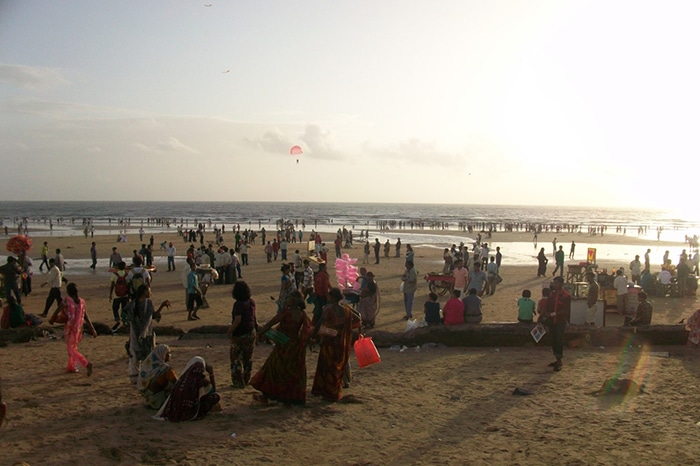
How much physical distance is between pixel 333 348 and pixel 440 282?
11116 millimetres

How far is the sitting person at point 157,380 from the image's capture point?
688 centimetres

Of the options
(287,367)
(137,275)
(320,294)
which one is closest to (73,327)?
(137,275)

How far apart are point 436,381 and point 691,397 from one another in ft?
11.8

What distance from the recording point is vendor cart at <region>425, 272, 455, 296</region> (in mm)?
17359

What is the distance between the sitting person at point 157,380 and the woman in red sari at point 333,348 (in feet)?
6.28

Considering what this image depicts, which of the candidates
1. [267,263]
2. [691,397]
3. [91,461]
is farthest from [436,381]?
[267,263]

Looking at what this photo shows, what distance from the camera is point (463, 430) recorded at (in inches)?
260

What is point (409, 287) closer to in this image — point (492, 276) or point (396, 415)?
point (492, 276)

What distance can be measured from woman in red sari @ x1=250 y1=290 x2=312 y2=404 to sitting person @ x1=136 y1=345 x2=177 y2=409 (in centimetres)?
107

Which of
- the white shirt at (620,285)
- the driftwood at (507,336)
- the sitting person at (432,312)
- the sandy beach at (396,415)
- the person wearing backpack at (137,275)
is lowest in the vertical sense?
the sandy beach at (396,415)

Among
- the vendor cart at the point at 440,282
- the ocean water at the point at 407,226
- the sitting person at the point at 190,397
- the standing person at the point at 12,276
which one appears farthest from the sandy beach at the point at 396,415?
the ocean water at the point at 407,226

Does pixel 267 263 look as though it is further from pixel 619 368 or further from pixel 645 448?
pixel 645 448

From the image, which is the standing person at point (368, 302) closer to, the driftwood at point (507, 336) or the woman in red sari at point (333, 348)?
the driftwood at point (507, 336)

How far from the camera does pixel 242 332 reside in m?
7.63
